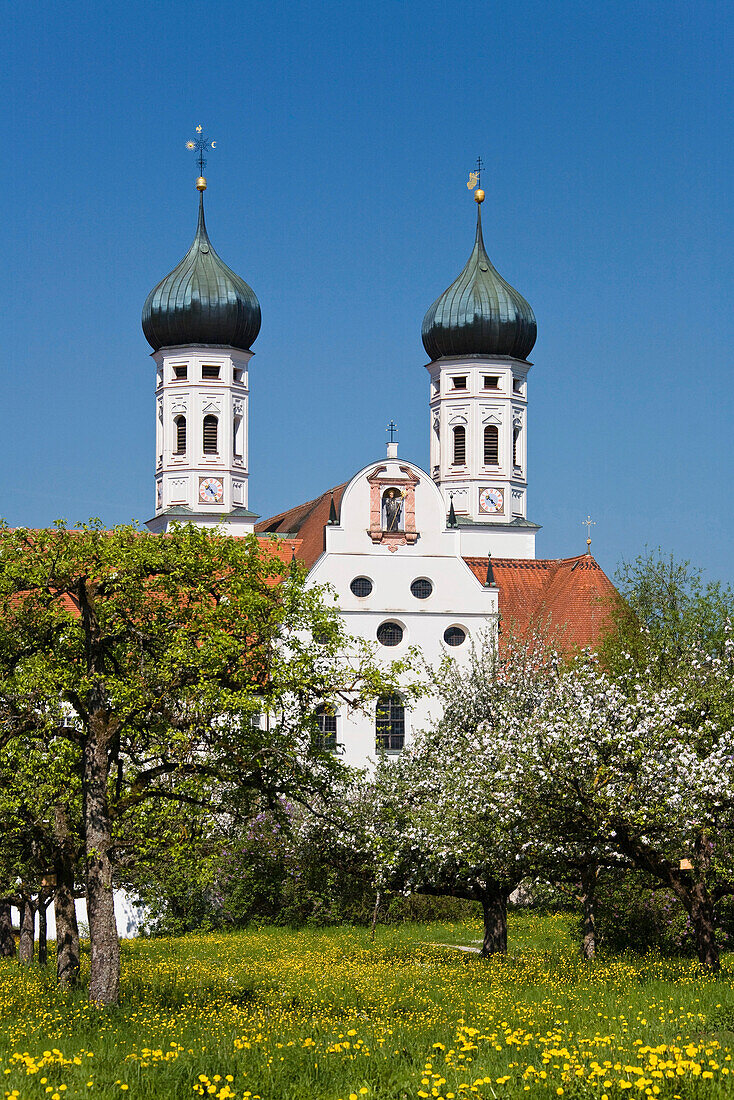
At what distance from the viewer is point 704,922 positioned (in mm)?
21703

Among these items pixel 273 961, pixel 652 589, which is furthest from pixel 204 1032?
pixel 652 589

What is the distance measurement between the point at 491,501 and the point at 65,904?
174 ft

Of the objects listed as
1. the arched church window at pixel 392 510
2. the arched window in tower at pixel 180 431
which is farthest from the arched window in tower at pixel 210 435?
the arched church window at pixel 392 510

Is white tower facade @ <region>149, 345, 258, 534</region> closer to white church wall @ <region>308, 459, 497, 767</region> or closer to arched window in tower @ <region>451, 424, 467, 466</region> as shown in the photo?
arched window in tower @ <region>451, 424, 467, 466</region>

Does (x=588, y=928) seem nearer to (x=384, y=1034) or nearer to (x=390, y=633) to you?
(x=384, y=1034)

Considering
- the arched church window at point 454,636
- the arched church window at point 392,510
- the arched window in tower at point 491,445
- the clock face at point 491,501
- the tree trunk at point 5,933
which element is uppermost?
the arched window in tower at point 491,445

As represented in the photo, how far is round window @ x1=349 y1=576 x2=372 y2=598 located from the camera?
187 ft

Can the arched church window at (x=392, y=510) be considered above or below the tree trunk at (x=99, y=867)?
above

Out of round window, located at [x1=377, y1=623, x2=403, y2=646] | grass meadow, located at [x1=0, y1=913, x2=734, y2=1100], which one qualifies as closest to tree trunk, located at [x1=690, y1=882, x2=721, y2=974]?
grass meadow, located at [x1=0, y1=913, x2=734, y2=1100]

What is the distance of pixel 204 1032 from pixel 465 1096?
4805mm

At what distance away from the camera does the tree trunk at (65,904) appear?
21734 millimetres

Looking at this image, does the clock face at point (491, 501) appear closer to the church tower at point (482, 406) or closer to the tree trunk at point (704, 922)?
the church tower at point (482, 406)

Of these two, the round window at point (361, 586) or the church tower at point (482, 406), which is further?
the church tower at point (482, 406)

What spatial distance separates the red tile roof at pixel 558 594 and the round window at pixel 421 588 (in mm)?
4498
